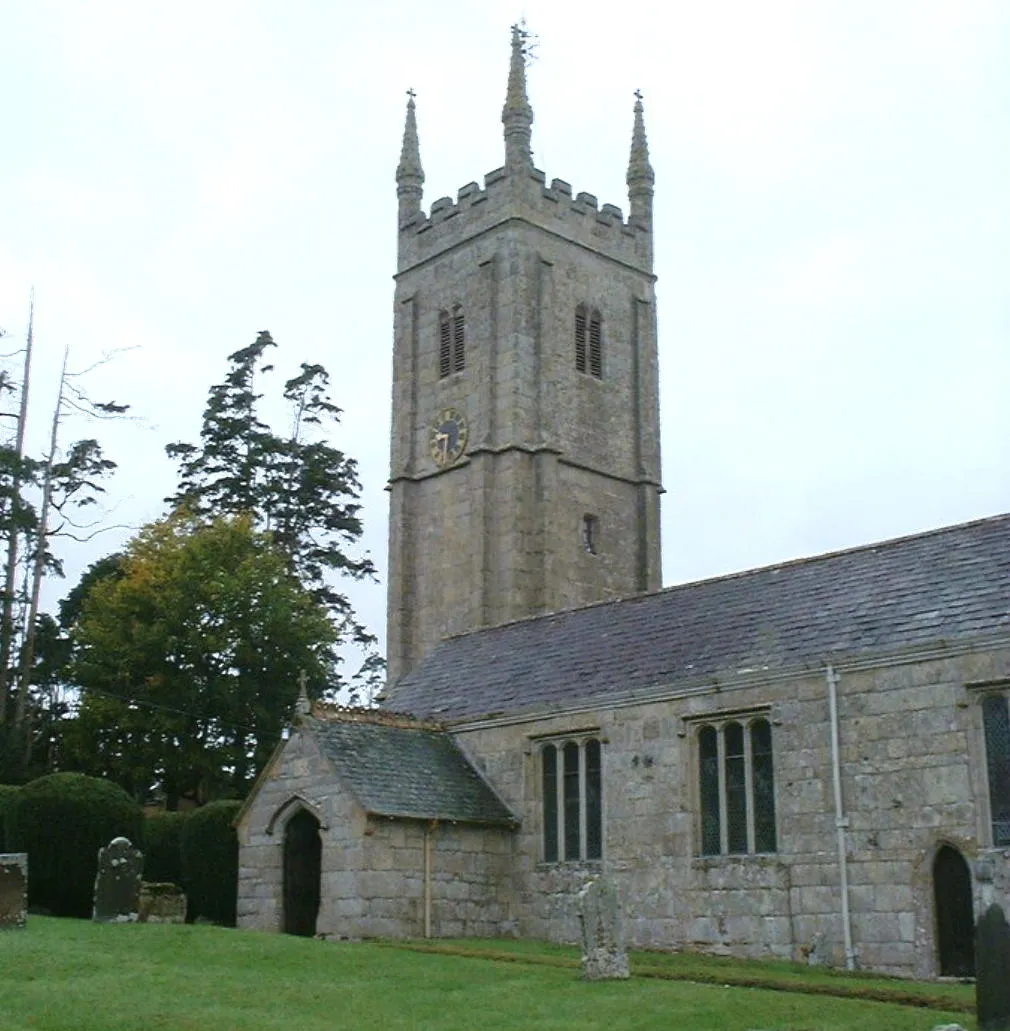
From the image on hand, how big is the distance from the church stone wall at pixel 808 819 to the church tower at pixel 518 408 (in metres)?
20.9

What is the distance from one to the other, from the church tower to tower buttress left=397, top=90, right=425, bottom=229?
1.89 feet

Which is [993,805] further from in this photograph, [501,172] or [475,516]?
[501,172]

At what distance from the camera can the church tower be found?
156 feet

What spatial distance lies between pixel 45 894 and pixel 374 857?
23.0 ft

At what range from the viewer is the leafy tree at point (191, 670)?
4300 centimetres

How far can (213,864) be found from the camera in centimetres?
3028

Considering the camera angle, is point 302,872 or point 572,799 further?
point 302,872

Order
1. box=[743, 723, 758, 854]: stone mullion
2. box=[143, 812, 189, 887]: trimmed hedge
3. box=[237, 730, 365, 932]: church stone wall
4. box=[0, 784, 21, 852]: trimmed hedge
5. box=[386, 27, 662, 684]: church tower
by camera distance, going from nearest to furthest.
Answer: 1. box=[743, 723, 758, 854]: stone mullion
2. box=[237, 730, 365, 932]: church stone wall
3. box=[0, 784, 21, 852]: trimmed hedge
4. box=[143, 812, 189, 887]: trimmed hedge
5. box=[386, 27, 662, 684]: church tower

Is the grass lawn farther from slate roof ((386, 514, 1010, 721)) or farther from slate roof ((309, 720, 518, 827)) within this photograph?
slate roof ((386, 514, 1010, 721))

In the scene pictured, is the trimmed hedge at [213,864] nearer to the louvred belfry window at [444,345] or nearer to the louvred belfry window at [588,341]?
the louvred belfry window at [444,345]

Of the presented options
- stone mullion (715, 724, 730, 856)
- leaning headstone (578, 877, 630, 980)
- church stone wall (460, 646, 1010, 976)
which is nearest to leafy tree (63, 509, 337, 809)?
church stone wall (460, 646, 1010, 976)

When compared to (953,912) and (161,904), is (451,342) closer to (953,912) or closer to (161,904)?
(161,904)

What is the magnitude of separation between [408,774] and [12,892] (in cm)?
720

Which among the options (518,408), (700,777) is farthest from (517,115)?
(700,777)
